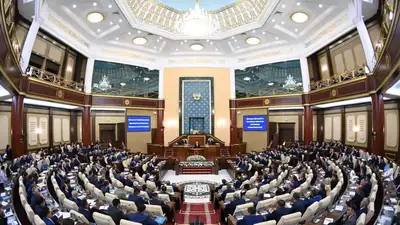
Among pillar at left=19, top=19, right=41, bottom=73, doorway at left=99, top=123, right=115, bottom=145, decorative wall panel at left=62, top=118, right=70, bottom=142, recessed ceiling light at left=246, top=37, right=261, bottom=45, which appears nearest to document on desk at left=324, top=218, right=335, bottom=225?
pillar at left=19, top=19, right=41, bottom=73

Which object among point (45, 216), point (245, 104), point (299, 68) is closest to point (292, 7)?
point (299, 68)

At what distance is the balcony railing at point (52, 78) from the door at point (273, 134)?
593 inches

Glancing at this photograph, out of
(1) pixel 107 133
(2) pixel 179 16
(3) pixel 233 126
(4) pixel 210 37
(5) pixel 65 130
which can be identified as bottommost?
(1) pixel 107 133

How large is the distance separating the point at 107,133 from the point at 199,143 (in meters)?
8.07

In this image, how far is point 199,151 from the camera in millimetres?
18422

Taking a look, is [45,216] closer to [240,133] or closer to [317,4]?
[317,4]

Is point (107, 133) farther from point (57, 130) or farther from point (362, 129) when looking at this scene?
point (362, 129)

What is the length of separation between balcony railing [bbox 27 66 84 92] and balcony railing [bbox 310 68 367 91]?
53.5ft

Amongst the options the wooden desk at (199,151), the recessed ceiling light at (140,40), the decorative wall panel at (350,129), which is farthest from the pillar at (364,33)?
the recessed ceiling light at (140,40)

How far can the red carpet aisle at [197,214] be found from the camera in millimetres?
7244

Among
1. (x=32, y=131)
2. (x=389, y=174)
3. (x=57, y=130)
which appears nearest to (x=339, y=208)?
(x=389, y=174)

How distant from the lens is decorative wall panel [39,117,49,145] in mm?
16130

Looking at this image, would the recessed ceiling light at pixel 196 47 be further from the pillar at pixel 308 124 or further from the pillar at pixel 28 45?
the pillar at pixel 28 45

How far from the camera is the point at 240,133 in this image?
21781mm
